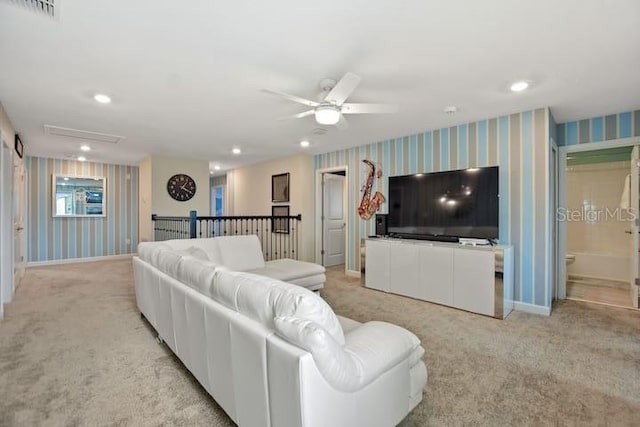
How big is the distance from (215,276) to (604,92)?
3838mm

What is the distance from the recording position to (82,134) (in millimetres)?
4449

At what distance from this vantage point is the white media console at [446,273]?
3301mm

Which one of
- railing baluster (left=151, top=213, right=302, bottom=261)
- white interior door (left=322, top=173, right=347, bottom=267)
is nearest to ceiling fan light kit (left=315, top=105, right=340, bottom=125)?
railing baluster (left=151, top=213, right=302, bottom=261)

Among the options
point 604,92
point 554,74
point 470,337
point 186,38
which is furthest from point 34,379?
point 604,92

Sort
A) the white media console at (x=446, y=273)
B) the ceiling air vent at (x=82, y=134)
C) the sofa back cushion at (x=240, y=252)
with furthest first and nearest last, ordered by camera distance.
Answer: the ceiling air vent at (x=82, y=134) → the sofa back cushion at (x=240, y=252) → the white media console at (x=446, y=273)

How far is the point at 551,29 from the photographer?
1.93 meters

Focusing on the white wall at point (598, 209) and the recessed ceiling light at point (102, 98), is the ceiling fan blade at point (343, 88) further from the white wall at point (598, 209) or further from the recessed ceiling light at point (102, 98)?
the white wall at point (598, 209)

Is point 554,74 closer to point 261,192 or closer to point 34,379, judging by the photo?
point 34,379

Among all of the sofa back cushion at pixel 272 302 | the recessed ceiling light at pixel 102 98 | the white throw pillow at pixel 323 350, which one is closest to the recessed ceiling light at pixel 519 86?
the sofa back cushion at pixel 272 302

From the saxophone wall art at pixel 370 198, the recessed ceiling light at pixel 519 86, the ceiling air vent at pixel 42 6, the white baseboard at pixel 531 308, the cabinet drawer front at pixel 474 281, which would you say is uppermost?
the ceiling air vent at pixel 42 6

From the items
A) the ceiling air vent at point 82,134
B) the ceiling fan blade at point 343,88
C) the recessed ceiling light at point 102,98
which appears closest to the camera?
the ceiling fan blade at point 343,88

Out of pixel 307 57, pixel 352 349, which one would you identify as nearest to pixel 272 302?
pixel 352 349

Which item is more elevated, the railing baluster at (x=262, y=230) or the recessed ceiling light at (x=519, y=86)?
the recessed ceiling light at (x=519, y=86)

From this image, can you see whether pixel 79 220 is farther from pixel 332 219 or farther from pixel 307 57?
pixel 307 57
